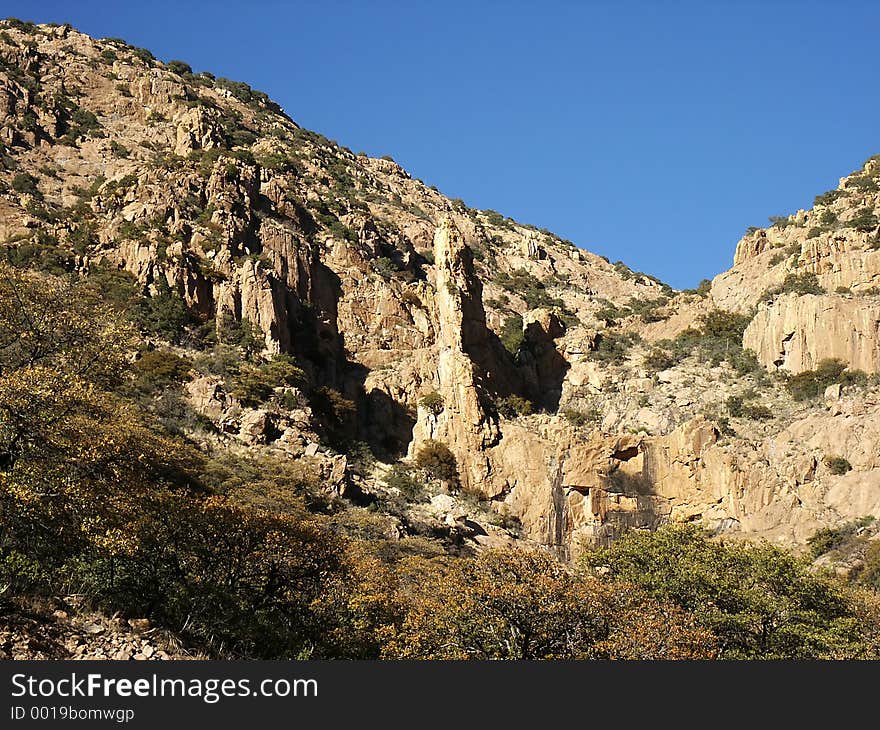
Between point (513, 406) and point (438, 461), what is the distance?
644 centimetres

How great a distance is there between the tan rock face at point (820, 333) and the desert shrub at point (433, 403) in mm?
18473

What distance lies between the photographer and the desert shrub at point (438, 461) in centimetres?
4594

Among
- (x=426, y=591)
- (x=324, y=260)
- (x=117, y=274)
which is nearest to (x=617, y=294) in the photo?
(x=324, y=260)

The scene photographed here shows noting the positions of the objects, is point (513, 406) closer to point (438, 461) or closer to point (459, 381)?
point (459, 381)

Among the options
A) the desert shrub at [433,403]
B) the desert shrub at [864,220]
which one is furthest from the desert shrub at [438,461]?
the desert shrub at [864,220]

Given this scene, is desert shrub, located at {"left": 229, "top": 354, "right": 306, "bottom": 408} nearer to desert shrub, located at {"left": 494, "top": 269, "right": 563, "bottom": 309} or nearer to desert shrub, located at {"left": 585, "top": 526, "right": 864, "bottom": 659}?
desert shrub, located at {"left": 585, "top": 526, "right": 864, "bottom": 659}

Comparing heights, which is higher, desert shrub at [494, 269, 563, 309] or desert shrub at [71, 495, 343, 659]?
desert shrub at [494, 269, 563, 309]

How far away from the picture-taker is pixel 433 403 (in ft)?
161

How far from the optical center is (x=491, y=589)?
1989cm

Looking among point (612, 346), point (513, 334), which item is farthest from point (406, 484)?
point (612, 346)

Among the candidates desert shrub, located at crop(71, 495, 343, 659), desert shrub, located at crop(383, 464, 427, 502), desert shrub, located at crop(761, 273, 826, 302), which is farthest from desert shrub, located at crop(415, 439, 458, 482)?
desert shrub, located at crop(71, 495, 343, 659)

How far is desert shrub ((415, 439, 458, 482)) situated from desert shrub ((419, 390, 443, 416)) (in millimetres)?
2233

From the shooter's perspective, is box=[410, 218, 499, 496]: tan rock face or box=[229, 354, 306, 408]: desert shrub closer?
box=[229, 354, 306, 408]: desert shrub

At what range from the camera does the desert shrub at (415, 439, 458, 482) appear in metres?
45.9
